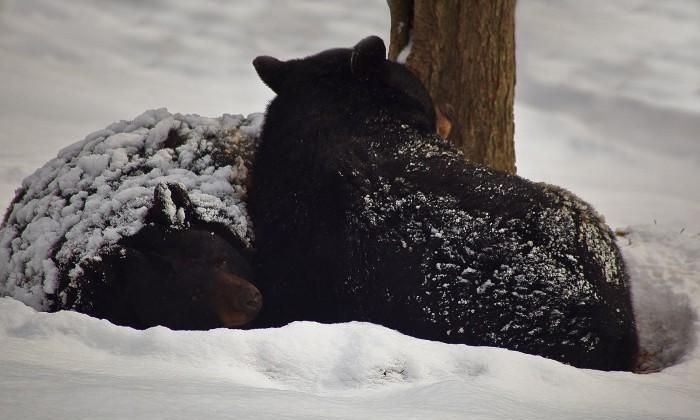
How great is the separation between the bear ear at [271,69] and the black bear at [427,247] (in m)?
0.42

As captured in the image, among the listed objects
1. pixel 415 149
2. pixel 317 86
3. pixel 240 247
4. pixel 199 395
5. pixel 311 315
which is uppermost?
pixel 317 86

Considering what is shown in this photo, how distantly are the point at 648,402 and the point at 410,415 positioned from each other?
888 mm

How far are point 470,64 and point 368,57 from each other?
1.15 metres

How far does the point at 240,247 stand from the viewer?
11.5 feet

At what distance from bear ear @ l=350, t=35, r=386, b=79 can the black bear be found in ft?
0.73

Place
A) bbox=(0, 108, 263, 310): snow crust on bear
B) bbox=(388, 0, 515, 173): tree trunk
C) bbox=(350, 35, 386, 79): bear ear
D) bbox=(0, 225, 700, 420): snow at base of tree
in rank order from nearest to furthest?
bbox=(0, 225, 700, 420): snow at base of tree
bbox=(0, 108, 263, 310): snow crust on bear
bbox=(350, 35, 386, 79): bear ear
bbox=(388, 0, 515, 173): tree trunk

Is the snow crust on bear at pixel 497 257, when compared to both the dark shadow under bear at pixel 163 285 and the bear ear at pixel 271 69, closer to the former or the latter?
the dark shadow under bear at pixel 163 285

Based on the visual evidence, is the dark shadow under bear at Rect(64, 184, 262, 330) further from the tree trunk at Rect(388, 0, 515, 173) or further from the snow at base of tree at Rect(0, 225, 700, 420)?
the tree trunk at Rect(388, 0, 515, 173)

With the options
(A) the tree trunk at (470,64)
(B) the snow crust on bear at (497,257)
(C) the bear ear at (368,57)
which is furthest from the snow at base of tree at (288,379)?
(A) the tree trunk at (470,64)

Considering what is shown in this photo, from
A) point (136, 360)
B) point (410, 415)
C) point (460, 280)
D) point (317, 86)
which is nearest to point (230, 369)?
point (136, 360)

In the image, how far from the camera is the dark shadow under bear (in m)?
3.18

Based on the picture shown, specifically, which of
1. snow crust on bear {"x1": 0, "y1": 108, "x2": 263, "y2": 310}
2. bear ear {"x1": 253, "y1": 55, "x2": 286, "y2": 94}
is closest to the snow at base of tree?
snow crust on bear {"x1": 0, "y1": 108, "x2": 263, "y2": 310}

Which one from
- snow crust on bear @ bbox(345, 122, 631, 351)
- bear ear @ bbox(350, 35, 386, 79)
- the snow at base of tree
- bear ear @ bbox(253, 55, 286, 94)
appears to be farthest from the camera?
bear ear @ bbox(253, 55, 286, 94)

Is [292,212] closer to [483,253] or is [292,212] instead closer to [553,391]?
[483,253]
